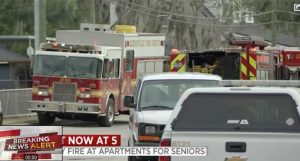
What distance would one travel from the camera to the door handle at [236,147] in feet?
25.3

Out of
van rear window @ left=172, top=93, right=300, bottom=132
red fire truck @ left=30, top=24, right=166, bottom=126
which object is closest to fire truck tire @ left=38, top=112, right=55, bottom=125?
red fire truck @ left=30, top=24, right=166, bottom=126

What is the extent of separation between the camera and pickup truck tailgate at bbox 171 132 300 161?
25.2ft

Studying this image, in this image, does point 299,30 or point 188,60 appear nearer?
point 188,60

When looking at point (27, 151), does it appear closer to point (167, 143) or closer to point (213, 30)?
point (167, 143)

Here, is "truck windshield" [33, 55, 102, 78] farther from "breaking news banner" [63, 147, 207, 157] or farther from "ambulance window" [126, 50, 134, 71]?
"breaking news banner" [63, 147, 207, 157]

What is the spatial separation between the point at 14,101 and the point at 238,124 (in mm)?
23551

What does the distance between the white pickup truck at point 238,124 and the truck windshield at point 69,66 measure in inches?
716

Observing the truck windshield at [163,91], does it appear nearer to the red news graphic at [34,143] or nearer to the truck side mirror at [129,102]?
the truck side mirror at [129,102]

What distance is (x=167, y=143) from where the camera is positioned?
26.0ft

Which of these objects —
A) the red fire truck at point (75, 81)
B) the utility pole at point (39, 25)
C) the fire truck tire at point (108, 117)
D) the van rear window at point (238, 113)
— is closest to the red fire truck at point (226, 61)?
the red fire truck at point (75, 81)

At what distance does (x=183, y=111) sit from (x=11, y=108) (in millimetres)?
23018

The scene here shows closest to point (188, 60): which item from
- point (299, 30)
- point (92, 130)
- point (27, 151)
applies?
point (92, 130)

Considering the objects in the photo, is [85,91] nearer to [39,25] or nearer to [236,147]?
[39,25]

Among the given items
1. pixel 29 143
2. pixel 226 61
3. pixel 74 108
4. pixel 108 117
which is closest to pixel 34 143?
pixel 29 143
